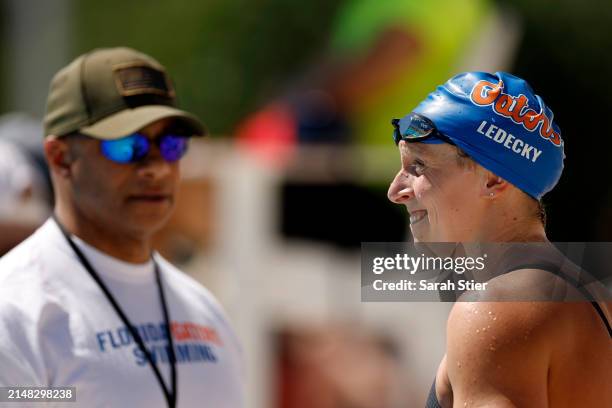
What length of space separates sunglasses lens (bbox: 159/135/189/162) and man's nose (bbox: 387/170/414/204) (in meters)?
1.35

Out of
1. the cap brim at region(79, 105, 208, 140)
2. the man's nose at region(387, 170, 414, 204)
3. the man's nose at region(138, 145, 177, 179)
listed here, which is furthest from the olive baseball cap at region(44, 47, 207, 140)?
→ the man's nose at region(387, 170, 414, 204)

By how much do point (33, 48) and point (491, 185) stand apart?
64.7 feet

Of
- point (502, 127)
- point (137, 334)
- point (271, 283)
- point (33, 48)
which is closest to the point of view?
point (502, 127)

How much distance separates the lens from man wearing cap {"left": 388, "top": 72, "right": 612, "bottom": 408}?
216 centimetres

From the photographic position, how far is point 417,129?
7.70ft

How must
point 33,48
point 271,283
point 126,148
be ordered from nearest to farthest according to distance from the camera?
point 126,148
point 271,283
point 33,48

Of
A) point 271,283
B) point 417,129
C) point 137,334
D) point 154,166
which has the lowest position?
point 271,283

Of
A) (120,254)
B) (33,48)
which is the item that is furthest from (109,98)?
(33,48)

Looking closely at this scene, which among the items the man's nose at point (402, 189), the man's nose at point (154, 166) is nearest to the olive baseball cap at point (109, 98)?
the man's nose at point (154, 166)

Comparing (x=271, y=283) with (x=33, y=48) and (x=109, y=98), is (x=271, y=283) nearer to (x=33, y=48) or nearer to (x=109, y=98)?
(x=109, y=98)

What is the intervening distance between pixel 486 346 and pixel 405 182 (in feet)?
1.41

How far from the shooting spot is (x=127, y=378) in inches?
127

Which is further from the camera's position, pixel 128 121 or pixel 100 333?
pixel 128 121

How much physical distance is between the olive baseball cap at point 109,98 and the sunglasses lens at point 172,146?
5 cm
